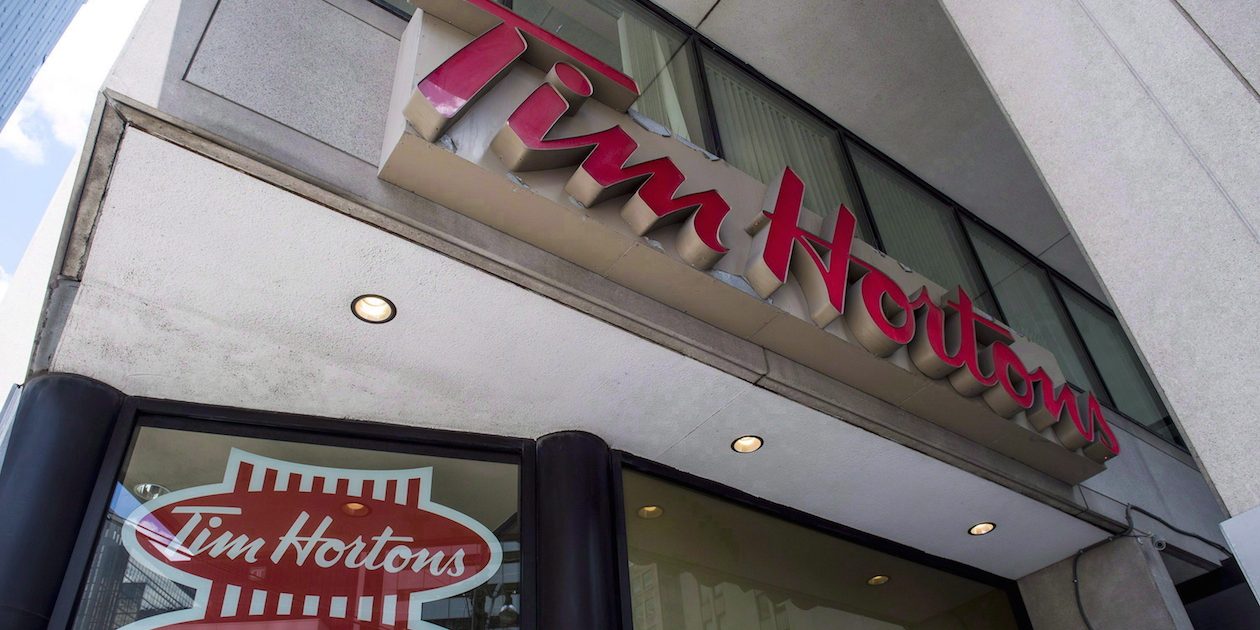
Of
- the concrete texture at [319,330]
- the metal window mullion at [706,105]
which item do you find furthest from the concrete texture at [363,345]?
the metal window mullion at [706,105]

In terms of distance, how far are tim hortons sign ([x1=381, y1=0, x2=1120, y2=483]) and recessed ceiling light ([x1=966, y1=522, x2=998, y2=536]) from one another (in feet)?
1.81

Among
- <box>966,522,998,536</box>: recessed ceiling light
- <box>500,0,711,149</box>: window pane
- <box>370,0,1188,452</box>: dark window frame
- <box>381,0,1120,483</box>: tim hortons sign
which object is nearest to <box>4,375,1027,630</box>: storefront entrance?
<box>381,0,1120,483</box>: tim hortons sign

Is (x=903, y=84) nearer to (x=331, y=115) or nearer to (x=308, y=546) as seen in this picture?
(x=331, y=115)

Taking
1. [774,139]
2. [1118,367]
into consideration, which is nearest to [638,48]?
[774,139]

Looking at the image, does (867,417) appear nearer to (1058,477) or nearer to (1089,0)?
(1058,477)

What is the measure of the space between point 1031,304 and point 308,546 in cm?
606

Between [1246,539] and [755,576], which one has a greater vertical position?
[755,576]

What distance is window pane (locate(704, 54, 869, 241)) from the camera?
567cm

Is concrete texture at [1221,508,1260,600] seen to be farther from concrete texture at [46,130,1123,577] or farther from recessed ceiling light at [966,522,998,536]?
recessed ceiling light at [966,522,998,536]

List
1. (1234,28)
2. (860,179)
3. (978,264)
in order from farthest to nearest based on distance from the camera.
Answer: (978,264)
(860,179)
(1234,28)

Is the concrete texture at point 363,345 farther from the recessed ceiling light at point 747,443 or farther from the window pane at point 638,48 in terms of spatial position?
the window pane at point 638,48

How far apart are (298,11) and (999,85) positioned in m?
2.86

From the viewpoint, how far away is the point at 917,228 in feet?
22.0

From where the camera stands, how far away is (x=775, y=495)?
15.1 feet
